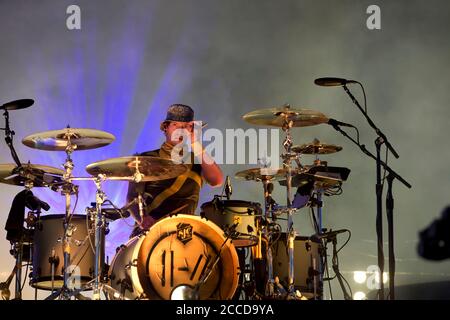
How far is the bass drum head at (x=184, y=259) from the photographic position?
5.65m

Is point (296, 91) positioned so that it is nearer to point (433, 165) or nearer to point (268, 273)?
point (433, 165)

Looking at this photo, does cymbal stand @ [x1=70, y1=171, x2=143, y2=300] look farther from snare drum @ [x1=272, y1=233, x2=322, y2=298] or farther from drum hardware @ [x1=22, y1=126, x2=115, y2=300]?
snare drum @ [x1=272, y1=233, x2=322, y2=298]

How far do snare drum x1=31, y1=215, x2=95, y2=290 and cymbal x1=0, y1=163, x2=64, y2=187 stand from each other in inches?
14.3

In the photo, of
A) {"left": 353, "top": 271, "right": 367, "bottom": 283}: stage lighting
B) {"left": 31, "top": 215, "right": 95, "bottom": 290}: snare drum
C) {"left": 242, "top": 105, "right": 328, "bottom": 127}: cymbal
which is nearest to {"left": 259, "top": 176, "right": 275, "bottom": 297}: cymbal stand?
{"left": 242, "top": 105, "right": 328, "bottom": 127}: cymbal

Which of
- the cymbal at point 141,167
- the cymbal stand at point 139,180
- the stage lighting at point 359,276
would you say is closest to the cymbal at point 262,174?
the cymbal at point 141,167

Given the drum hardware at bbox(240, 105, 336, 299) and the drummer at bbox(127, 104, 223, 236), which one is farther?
the drummer at bbox(127, 104, 223, 236)

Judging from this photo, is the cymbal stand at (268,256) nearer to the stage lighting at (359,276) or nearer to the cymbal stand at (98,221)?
the cymbal stand at (98,221)

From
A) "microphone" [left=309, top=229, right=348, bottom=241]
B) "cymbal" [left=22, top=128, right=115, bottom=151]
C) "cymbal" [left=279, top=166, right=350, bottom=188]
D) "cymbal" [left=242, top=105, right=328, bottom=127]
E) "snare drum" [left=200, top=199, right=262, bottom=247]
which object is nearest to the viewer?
"cymbal" [left=22, top=128, right=115, bottom=151]

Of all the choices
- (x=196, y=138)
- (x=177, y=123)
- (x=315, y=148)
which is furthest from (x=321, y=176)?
(x=177, y=123)

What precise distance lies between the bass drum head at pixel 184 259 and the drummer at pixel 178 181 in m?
0.52

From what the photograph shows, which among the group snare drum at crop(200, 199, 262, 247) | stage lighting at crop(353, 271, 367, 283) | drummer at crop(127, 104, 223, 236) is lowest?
stage lighting at crop(353, 271, 367, 283)

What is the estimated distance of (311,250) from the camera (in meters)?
7.07

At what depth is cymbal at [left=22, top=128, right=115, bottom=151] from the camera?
5.99m

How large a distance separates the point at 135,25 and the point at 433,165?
346 cm
